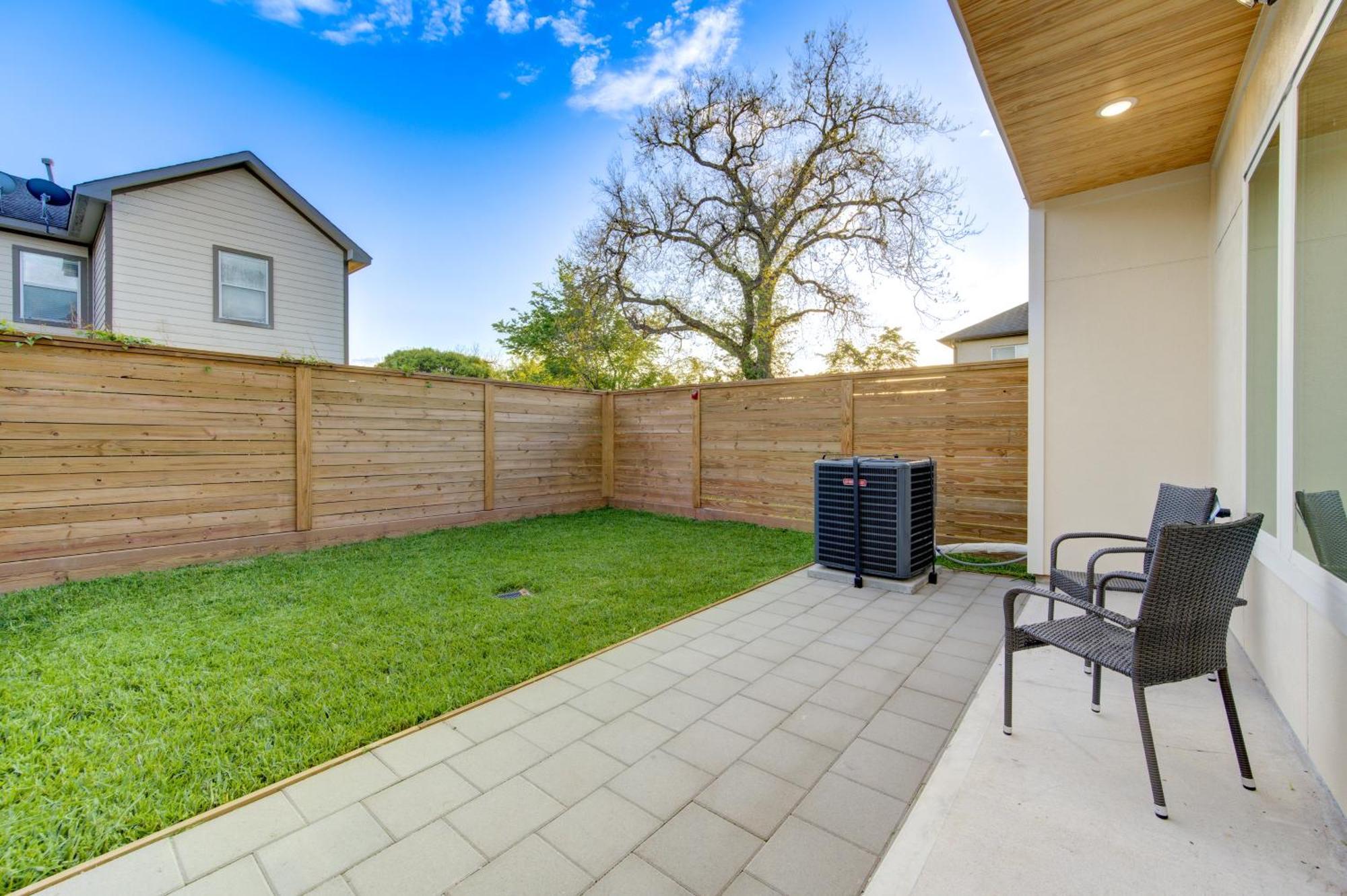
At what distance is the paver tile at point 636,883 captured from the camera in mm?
1332

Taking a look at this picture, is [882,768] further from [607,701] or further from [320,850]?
[320,850]

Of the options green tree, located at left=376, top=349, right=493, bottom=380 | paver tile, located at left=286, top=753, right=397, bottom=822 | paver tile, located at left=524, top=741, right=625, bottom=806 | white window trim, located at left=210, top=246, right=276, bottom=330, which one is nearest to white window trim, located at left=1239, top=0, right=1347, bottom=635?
paver tile, located at left=524, top=741, right=625, bottom=806

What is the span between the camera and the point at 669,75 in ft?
33.1

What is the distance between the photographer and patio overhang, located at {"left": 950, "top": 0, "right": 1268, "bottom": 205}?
91.2 inches

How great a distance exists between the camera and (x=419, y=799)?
5.57ft

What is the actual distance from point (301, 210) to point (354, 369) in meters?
4.43

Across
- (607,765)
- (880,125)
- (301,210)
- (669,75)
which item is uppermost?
(669,75)

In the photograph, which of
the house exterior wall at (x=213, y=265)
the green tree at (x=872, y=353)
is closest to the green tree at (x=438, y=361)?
the house exterior wall at (x=213, y=265)

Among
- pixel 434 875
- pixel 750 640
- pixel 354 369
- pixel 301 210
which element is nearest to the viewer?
pixel 434 875

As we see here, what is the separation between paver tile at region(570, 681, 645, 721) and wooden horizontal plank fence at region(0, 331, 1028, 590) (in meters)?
4.00

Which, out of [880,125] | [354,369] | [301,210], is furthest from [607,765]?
[880,125]

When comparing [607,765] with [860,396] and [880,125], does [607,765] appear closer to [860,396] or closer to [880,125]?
[860,396]

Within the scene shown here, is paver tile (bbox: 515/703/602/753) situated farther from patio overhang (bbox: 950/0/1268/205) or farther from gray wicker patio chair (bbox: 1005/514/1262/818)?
patio overhang (bbox: 950/0/1268/205)

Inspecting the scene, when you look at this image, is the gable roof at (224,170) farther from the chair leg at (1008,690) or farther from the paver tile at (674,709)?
the chair leg at (1008,690)
